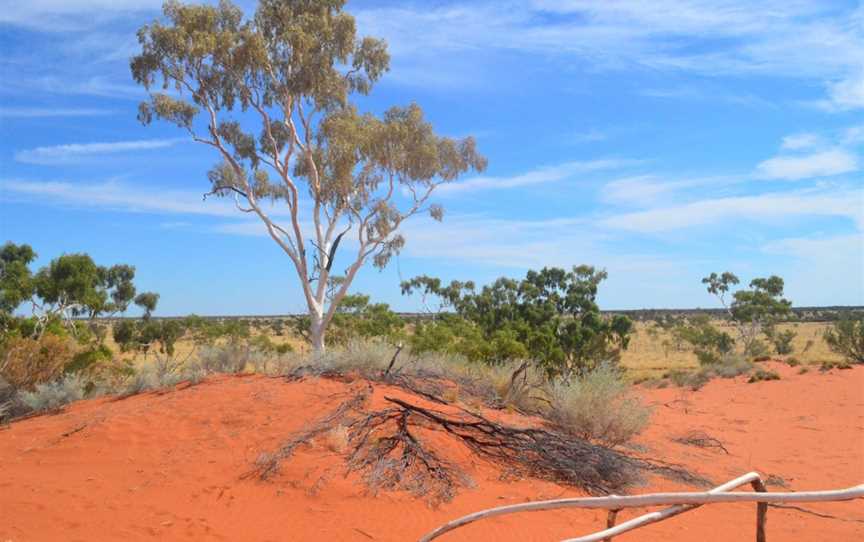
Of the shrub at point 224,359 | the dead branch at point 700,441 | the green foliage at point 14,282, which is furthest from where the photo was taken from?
the green foliage at point 14,282

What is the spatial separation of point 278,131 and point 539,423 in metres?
12.0

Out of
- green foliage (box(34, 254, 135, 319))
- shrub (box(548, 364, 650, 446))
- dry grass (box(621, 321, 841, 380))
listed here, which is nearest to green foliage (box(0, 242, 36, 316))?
green foliage (box(34, 254, 135, 319))

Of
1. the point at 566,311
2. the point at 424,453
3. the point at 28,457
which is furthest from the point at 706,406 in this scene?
the point at 28,457

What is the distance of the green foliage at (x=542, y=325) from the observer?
20461 mm

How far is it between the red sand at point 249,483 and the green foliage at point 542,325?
9.29m

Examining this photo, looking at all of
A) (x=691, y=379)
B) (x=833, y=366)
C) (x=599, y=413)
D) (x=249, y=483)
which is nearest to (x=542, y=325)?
(x=691, y=379)

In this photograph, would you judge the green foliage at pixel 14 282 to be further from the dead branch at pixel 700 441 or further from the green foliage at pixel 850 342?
the green foliage at pixel 850 342

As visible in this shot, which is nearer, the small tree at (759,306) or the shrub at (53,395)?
the shrub at (53,395)

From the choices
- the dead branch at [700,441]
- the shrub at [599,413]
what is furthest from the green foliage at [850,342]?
the shrub at [599,413]

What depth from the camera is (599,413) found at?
10.4 m

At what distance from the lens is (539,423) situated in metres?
10.8

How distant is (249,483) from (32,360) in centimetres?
737

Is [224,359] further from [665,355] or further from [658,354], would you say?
[658,354]

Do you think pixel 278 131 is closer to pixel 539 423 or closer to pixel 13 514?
pixel 539 423
